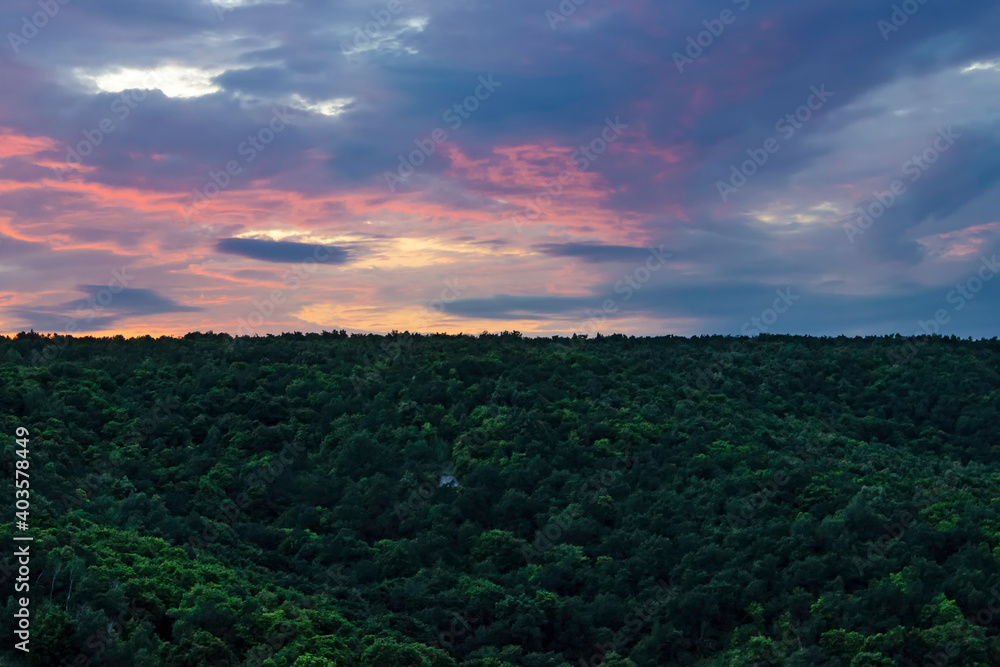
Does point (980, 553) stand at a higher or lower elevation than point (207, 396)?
lower

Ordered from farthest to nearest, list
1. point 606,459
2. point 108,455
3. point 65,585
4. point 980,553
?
point 606,459
point 108,455
point 980,553
point 65,585

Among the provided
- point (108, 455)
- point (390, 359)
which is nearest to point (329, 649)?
point (108, 455)

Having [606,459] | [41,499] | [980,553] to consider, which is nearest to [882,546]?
[980,553]

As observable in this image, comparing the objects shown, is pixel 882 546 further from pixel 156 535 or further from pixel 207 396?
pixel 207 396

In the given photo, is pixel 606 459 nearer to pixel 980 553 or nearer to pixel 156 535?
pixel 980 553

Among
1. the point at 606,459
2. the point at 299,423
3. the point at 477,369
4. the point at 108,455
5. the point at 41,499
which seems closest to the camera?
the point at 41,499

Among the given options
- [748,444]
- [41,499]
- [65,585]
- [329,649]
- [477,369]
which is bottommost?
[329,649]

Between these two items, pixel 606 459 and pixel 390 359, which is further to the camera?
pixel 390 359
